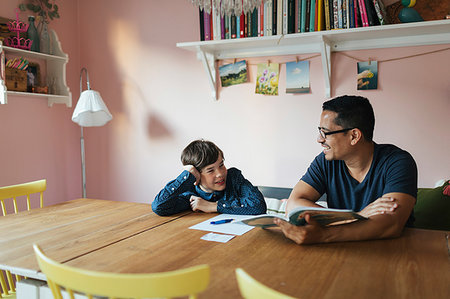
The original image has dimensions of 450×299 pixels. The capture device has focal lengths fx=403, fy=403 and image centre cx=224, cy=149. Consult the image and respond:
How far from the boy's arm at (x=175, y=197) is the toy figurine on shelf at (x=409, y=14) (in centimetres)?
164

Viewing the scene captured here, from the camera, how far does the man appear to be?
4.85ft

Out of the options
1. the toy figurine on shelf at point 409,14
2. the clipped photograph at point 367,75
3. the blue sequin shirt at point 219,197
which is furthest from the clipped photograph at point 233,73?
the blue sequin shirt at point 219,197

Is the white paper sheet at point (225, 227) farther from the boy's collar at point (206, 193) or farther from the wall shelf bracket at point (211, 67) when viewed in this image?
the wall shelf bracket at point (211, 67)

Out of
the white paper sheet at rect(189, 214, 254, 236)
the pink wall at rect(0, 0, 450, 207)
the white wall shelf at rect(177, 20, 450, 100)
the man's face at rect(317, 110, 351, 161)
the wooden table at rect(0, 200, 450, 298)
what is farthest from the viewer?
the pink wall at rect(0, 0, 450, 207)

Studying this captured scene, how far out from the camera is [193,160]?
196 cm

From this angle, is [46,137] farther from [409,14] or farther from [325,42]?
[409,14]

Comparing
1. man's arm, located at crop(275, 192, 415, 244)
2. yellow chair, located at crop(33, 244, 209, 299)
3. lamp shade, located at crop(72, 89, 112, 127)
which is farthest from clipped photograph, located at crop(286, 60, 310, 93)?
yellow chair, located at crop(33, 244, 209, 299)

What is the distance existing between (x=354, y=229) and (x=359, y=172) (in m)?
0.51

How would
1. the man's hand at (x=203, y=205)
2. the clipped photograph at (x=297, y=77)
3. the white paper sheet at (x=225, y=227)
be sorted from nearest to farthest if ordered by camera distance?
the white paper sheet at (x=225, y=227)
the man's hand at (x=203, y=205)
the clipped photograph at (x=297, y=77)

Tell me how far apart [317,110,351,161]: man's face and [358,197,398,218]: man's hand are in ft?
1.08

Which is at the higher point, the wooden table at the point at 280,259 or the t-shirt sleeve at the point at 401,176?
the t-shirt sleeve at the point at 401,176

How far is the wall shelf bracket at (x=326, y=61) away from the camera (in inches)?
104

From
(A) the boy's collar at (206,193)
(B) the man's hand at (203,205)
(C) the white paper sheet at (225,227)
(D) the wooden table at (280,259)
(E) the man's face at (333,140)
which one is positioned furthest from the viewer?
(A) the boy's collar at (206,193)

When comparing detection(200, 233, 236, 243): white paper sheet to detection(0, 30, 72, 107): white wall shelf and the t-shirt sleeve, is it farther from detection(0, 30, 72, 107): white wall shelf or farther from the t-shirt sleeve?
detection(0, 30, 72, 107): white wall shelf
